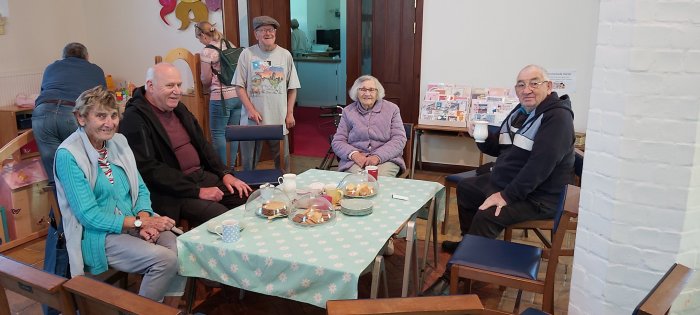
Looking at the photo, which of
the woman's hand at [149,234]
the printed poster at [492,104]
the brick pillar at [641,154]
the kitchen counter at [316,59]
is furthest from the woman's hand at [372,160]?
the kitchen counter at [316,59]

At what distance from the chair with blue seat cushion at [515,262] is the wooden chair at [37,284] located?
4.80ft

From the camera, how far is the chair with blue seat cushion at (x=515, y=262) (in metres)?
2.22

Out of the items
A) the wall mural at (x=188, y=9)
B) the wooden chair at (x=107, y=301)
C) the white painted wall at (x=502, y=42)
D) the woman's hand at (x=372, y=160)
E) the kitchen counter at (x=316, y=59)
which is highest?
the wall mural at (x=188, y=9)

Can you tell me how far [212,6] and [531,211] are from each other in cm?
382

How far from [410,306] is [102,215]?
1.54m

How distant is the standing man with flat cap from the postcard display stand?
1.26m

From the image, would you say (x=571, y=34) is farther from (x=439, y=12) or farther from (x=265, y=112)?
(x=265, y=112)

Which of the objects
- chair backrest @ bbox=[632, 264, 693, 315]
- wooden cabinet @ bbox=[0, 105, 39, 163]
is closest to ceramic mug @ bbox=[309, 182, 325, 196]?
chair backrest @ bbox=[632, 264, 693, 315]

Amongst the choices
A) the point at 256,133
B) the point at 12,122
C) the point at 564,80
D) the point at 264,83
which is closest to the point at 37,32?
the point at 12,122

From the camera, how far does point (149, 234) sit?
98.9 inches

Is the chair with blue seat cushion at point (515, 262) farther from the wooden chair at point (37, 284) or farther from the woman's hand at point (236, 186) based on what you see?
the wooden chair at point (37, 284)

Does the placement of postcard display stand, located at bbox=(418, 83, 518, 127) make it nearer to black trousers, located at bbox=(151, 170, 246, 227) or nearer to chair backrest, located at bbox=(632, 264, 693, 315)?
black trousers, located at bbox=(151, 170, 246, 227)

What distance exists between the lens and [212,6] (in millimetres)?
5422

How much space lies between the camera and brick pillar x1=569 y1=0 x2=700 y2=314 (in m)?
1.62
